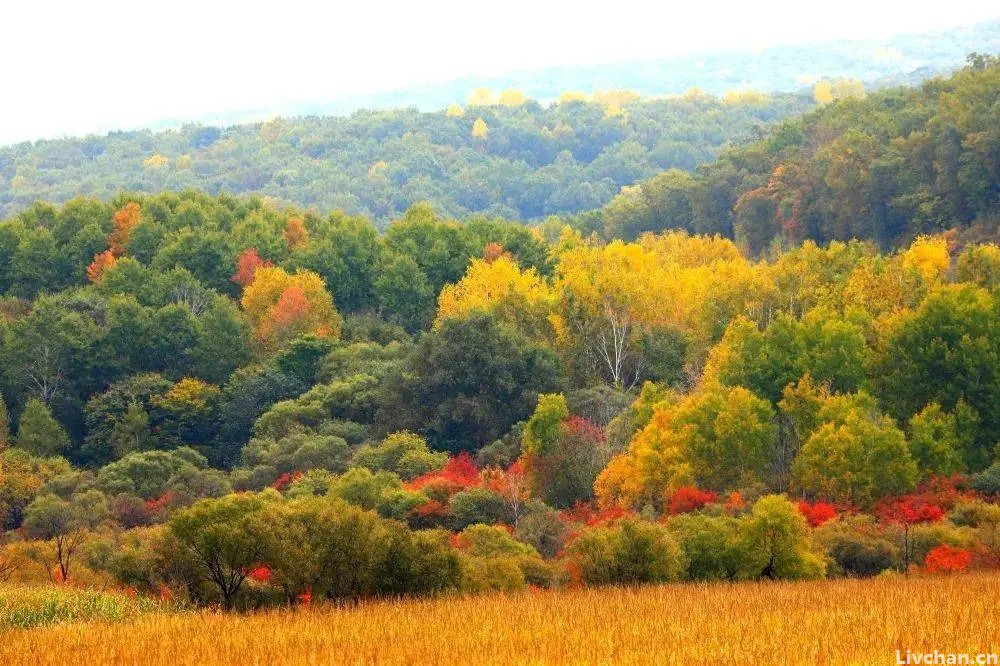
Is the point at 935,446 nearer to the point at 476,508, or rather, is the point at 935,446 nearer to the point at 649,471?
the point at 649,471

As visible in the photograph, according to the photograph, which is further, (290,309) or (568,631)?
(290,309)

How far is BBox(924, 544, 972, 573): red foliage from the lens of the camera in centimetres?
4200

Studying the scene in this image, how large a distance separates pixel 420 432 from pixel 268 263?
33.5m

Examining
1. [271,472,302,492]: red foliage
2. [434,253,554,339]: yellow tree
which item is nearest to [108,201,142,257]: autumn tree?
[434,253,554,339]: yellow tree

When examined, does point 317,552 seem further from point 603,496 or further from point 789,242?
point 789,242

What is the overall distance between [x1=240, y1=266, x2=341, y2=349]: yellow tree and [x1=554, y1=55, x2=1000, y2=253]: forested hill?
34.6 metres

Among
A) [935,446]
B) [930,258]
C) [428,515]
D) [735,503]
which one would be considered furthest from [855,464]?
[930,258]

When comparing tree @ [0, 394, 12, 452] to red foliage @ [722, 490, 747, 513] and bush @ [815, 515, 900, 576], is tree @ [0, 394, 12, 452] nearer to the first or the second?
red foliage @ [722, 490, 747, 513]

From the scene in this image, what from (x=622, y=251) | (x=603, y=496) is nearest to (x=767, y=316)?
(x=622, y=251)

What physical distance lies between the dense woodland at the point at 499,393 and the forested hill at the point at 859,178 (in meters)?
0.34

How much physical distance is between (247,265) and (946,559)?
67806 millimetres

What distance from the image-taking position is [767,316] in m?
77.2

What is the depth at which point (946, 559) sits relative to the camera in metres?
42.7

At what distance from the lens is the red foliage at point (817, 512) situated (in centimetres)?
5081
